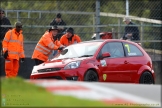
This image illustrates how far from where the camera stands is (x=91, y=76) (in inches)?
536

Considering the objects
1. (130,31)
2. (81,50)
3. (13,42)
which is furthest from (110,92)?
(130,31)

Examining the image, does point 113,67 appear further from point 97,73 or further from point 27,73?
point 27,73

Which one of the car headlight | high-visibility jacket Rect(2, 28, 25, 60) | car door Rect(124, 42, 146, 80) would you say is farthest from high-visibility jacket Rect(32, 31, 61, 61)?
the car headlight

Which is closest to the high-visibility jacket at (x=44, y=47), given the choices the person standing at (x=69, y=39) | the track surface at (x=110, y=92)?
the person standing at (x=69, y=39)

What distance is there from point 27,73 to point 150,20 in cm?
458

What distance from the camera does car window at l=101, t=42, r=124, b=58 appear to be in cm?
1452

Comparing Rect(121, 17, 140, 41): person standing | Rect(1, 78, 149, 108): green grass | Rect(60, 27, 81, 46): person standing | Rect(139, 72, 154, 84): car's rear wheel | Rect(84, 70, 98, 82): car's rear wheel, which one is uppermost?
Rect(121, 17, 140, 41): person standing

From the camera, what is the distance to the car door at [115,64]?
552 inches

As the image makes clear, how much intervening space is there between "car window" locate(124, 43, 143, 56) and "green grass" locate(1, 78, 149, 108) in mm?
8486

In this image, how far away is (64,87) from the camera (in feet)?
21.4

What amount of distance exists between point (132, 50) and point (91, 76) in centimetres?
195

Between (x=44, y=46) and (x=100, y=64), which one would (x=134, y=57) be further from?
(x=44, y=46)

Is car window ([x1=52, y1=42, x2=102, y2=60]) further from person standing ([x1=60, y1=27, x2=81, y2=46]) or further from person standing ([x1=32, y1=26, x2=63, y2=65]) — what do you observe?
person standing ([x1=60, y1=27, x2=81, y2=46])

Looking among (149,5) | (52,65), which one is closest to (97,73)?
(52,65)
